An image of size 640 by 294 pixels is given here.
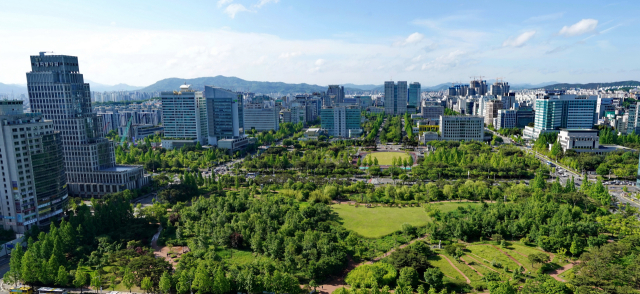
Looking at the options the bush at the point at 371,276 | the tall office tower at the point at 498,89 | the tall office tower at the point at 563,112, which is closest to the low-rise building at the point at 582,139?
the tall office tower at the point at 563,112

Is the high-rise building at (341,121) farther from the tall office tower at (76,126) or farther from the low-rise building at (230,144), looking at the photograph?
the tall office tower at (76,126)

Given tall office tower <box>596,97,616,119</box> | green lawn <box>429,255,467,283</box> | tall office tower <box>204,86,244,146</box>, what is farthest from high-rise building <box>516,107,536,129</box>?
green lawn <box>429,255,467,283</box>

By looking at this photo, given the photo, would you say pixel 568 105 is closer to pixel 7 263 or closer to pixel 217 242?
pixel 217 242

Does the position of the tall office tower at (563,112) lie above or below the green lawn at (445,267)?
above

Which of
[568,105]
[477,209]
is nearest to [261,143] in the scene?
[477,209]

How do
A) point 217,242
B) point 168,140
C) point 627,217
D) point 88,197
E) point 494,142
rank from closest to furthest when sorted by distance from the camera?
point 217,242 → point 627,217 → point 88,197 → point 168,140 → point 494,142

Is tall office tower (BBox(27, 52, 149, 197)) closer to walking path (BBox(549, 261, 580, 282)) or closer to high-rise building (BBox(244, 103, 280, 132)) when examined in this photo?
walking path (BBox(549, 261, 580, 282))

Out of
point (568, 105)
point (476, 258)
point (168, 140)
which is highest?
point (568, 105)
